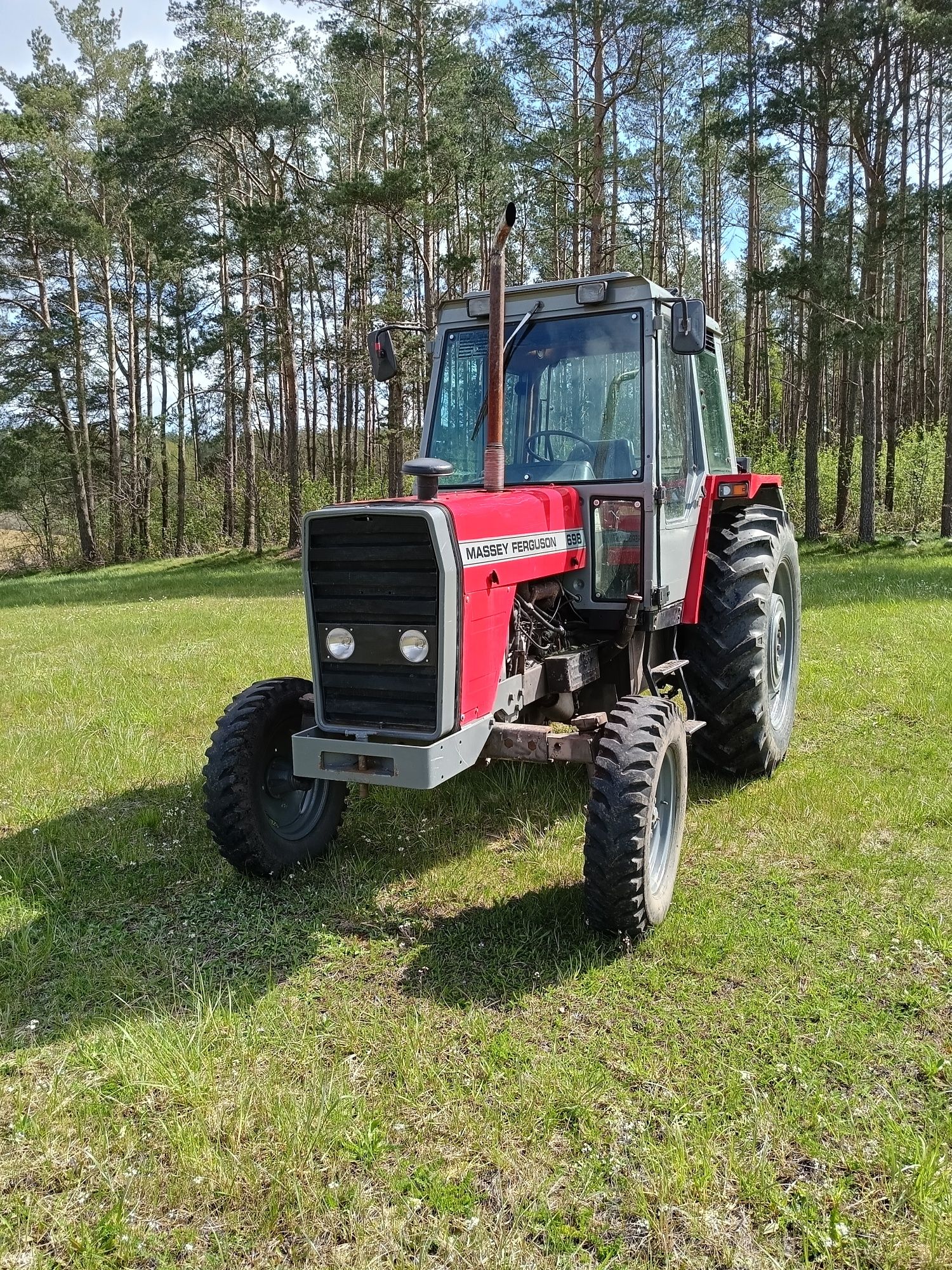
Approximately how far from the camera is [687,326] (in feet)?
11.8

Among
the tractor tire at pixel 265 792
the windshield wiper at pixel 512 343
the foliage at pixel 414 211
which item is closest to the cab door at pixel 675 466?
the windshield wiper at pixel 512 343

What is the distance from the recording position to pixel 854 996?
2875mm

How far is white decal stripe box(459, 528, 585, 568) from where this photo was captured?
10.2 feet

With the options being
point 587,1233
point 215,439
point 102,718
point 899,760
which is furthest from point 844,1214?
point 215,439

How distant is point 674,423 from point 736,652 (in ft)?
3.75

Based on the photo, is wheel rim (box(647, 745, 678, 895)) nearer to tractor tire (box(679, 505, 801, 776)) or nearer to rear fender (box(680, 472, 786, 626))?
tractor tire (box(679, 505, 801, 776))

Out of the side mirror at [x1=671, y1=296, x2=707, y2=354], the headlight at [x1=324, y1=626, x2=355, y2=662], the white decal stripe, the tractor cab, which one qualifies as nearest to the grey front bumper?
the headlight at [x1=324, y1=626, x2=355, y2=662]

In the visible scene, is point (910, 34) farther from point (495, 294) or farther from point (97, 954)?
point (97, 954)

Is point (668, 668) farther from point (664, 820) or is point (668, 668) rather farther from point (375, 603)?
point (375, 603)

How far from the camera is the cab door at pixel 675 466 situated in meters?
3.95

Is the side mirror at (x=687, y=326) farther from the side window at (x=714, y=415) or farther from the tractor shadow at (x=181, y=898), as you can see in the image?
the tractor shadow at (x=181, y=898)

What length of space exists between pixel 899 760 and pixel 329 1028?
372 cm

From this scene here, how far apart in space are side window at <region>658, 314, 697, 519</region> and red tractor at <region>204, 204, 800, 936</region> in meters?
0.02

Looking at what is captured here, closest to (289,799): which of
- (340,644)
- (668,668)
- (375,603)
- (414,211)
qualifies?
(340,644)
